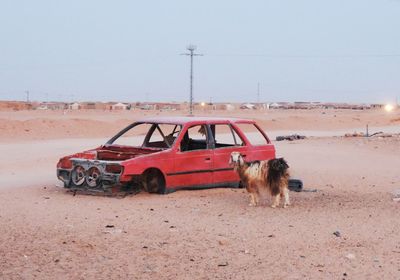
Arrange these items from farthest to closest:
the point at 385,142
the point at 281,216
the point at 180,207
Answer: the point at 385,142 < the point at 180,207 < the point at 281,216

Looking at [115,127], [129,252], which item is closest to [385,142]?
[129,252]

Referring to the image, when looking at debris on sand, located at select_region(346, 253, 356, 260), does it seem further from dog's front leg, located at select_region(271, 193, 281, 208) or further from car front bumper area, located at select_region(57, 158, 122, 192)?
car front bumper area, located at select_region(57, 158, 122, 192)

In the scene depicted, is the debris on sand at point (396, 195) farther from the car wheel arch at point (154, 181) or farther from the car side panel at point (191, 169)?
the car wheel arch at point (154, 181)

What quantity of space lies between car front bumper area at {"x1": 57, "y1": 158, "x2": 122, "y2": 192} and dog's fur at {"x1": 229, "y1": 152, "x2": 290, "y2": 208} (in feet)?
7.52

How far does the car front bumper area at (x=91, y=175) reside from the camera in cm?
1198

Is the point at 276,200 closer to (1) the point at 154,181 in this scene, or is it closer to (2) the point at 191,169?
(2) the point at 191,169

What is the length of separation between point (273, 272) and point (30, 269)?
2485 mm

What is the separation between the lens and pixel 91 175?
40.5ft

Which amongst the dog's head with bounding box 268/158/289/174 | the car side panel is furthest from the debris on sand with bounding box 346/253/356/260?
the car side panel

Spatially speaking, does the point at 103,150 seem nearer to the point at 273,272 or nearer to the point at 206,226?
the point at 206,226

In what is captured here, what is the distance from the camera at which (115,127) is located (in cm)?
4644

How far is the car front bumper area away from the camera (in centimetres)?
1198

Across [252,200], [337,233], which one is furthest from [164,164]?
[337,233]

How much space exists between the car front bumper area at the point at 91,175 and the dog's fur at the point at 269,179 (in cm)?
229
